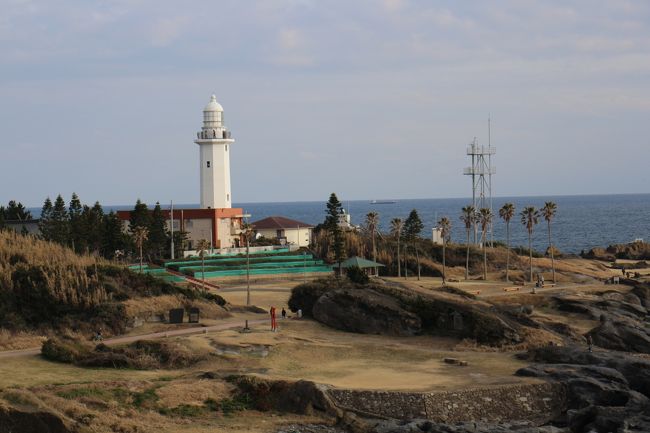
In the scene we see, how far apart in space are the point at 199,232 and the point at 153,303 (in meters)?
35.5

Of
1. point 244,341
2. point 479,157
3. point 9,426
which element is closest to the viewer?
point 9,426

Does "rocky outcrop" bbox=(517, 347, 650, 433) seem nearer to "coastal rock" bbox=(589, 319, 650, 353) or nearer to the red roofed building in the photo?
"coastal rock" bbox=(589, 319, 650, 353)

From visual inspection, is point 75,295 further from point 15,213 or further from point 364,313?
point 15,213

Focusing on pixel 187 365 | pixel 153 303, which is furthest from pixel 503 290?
pixel 187 365

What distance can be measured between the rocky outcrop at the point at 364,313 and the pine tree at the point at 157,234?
30.2 metres

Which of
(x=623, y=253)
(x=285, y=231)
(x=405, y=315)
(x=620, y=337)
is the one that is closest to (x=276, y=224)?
(x=285, y=231)

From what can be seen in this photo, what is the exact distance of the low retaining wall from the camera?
28.4 meters

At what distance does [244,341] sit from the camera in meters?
35.7

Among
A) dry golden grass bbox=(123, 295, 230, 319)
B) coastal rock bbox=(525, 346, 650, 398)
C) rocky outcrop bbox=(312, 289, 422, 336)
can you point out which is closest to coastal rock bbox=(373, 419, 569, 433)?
coastal rock bbox=(525, 346, 650, 398)

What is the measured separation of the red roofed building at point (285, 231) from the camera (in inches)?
3376

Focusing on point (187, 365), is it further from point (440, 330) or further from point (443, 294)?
point (443, 294)

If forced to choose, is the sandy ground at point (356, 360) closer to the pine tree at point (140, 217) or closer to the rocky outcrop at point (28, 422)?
the rocky outcrop at point (28, 422)

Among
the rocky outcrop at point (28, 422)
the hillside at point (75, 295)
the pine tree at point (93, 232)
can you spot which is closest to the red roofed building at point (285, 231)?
the pine tree at point (93, 232)

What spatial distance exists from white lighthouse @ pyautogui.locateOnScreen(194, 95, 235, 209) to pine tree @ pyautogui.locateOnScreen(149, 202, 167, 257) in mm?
6996
